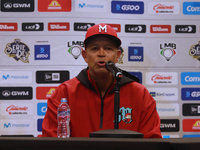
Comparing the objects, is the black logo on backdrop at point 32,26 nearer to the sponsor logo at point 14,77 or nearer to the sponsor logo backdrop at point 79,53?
the sponsor logo backdrop at point 79,53

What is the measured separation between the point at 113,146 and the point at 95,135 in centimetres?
16

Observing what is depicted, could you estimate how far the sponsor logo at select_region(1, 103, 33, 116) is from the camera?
2643 mm

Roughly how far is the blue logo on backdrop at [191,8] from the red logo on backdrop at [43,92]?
5.56ft

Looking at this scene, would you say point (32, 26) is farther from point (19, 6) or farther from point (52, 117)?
point (52, 117)

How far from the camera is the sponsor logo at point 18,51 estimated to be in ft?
8.83

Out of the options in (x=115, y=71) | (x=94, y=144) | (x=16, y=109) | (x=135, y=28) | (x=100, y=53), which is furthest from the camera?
(x=135, y=28)

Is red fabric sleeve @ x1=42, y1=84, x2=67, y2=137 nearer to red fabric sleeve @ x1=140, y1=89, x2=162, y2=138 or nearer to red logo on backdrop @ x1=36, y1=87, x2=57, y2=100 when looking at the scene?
red fabric sleeve @ x1=140, y1=89, x2=162, y2=138

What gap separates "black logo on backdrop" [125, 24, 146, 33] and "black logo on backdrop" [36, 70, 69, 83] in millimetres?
809

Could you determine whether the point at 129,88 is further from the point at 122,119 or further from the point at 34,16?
the point at 34,16

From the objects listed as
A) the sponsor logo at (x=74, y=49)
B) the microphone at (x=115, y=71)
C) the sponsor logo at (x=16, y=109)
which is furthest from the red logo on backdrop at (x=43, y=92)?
the microphone at (x=115, y=71)

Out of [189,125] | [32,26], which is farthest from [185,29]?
[32,26]

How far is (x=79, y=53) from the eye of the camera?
8.87ft

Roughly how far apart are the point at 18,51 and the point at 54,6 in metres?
0.61

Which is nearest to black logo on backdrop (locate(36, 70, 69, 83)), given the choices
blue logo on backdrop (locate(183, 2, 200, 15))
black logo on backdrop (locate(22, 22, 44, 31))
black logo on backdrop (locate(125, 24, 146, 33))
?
black logo on backdrop (locate(22, 22, 44, 31))
